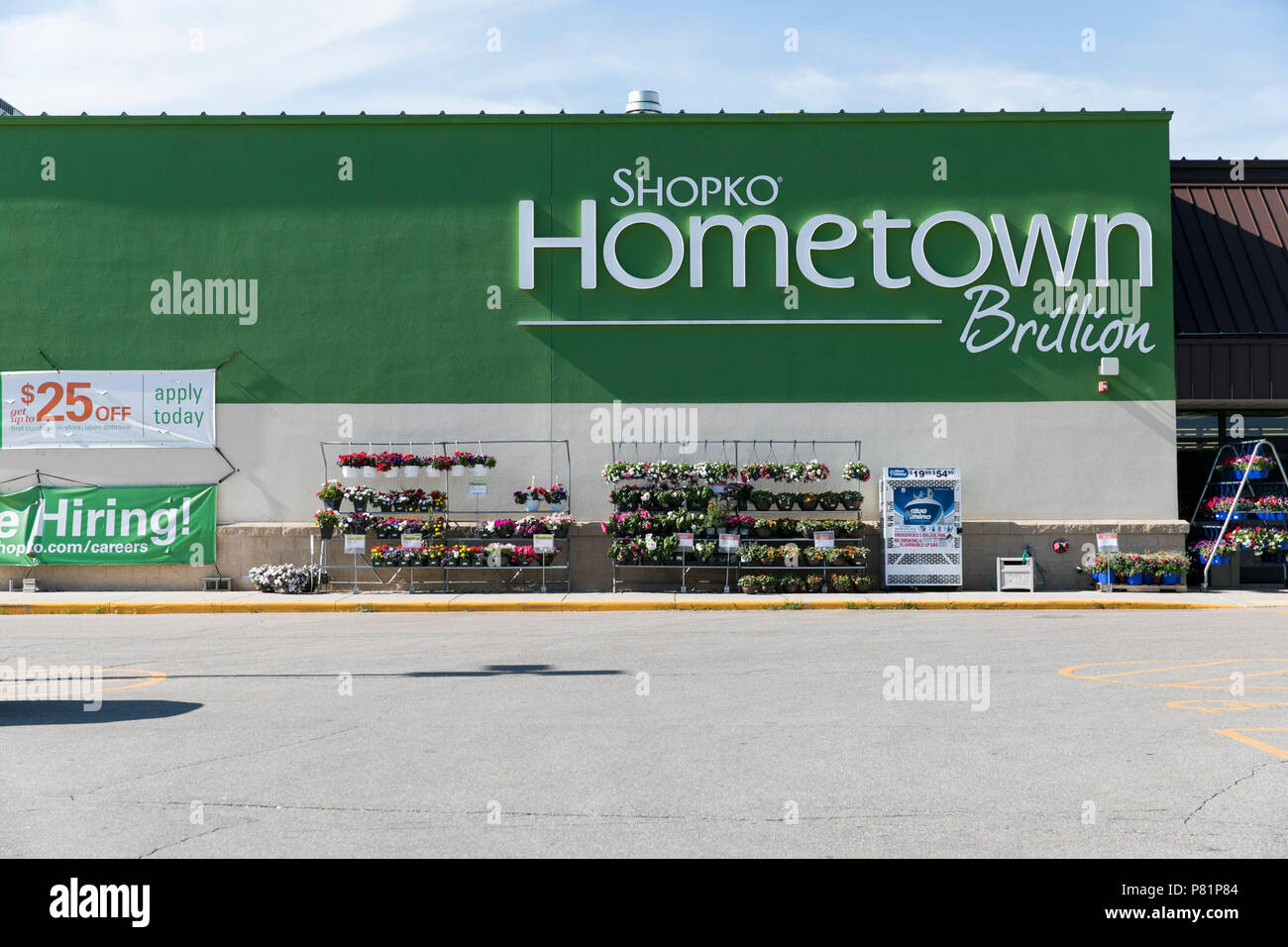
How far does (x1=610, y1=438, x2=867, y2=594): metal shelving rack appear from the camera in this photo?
22.0m

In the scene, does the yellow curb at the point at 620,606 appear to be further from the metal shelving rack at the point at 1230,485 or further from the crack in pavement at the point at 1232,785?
the crack in pavement at the point at 1232,785

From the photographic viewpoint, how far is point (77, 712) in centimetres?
997

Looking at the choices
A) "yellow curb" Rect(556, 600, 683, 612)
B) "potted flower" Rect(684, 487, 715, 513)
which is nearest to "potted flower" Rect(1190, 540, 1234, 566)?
"potted flower" Rect(684, 487, 715, 513)

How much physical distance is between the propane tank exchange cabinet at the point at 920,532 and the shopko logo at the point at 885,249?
9.91ft

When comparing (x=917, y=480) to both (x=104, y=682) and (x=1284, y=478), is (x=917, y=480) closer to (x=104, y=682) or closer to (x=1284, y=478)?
(x=1284, y=478)

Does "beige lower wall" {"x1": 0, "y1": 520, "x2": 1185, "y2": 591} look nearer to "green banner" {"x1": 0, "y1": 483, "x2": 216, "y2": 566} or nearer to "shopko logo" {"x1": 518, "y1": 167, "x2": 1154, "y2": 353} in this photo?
"green banner" {"x1": 0, "y1": 483, "x2": 216, "y2": 566}

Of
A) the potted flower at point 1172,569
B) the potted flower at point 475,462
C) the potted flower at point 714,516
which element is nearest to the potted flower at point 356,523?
the potted flower at point 475,462

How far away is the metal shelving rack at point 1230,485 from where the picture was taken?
883 inches

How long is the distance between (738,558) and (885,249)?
6.65 metres

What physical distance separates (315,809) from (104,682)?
6.00 meters

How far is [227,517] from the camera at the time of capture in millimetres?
23500

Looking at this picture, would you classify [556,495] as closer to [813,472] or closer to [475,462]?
[475,462]

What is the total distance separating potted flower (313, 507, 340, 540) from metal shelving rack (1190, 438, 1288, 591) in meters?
16.2

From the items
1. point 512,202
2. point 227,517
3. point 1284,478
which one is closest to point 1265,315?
point 1284,478
